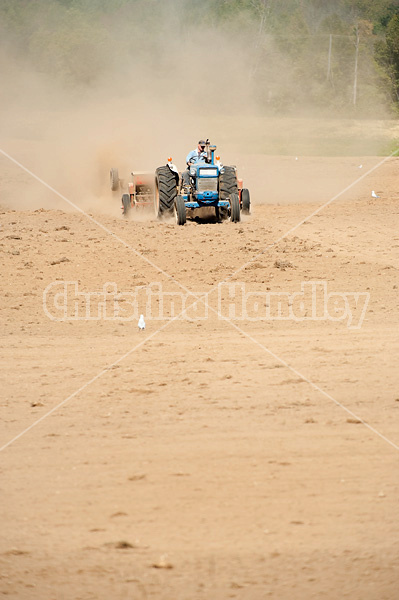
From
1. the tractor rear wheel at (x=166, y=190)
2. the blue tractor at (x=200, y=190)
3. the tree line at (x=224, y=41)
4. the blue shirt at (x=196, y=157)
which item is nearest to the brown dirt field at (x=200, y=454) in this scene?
the blue tractor at (x=200, y=190)

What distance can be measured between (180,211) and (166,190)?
80 centimetres

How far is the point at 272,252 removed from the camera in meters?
14.1

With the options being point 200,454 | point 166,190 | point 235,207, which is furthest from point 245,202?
point 200,454

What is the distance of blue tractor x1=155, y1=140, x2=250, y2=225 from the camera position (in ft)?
55.2

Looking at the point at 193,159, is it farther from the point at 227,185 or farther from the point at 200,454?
the point at 200,454

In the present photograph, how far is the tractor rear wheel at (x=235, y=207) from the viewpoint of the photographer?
55.8ft

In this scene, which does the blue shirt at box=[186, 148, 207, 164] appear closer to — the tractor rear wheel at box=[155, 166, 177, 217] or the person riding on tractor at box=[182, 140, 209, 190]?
the person riding on tractor at box=[182, 140, 209, 190]

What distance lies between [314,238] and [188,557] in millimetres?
11320

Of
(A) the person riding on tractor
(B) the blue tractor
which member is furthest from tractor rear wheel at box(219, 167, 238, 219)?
(A) the person riding on tractor

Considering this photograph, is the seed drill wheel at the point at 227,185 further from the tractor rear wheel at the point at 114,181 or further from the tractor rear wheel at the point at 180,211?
the tractor rear wheel at the point at 114,181

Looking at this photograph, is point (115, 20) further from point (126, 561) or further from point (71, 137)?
point (126, 561)

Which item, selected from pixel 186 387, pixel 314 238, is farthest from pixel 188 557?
pixel 314 238

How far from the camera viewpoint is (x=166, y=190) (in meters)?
17.2

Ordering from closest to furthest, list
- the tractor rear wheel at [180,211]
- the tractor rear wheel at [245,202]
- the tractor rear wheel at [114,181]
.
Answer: the tractor rear wheel at [180,211]
the tractor rear wheel at [245,202]
the tractor rear wheel at [114,181]
